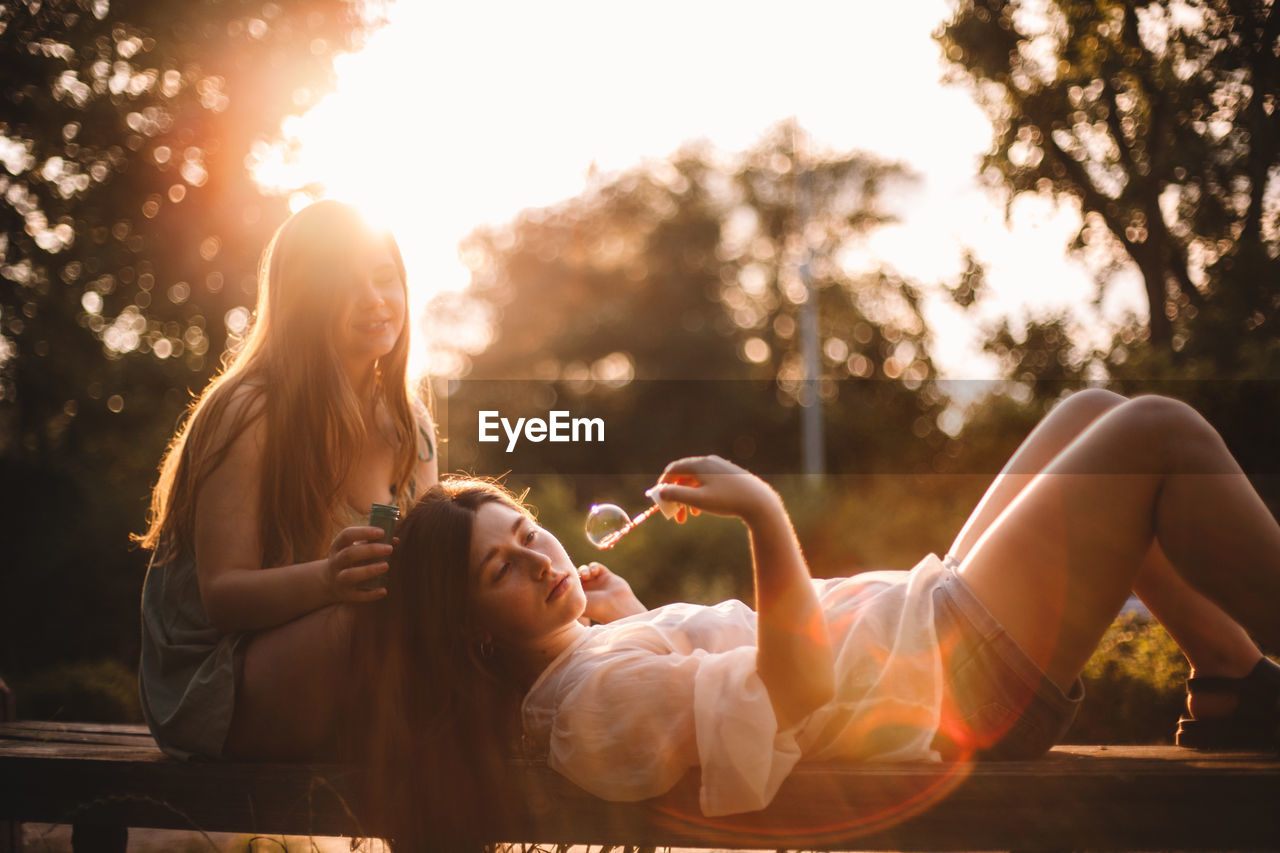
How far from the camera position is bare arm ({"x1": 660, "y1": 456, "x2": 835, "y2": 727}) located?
1.63 metres

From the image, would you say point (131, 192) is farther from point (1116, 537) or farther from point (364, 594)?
point (1116, 537)

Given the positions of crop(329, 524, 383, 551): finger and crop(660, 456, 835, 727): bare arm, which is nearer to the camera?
crop(660, 456, 835, 727): bare arm

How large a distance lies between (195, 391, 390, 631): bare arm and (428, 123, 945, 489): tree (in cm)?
2173

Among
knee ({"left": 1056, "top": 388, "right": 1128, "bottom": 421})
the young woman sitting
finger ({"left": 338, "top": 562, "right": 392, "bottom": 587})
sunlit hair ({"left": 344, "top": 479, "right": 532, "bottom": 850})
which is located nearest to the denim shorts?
the young woman sitting

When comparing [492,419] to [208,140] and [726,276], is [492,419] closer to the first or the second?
[208,140]

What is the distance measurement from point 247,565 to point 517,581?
60 cm

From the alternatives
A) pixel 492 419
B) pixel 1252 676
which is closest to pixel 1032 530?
pixel 1252 676

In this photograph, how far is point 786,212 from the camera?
30.2 metres

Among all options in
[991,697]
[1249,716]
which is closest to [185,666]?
[991,697]

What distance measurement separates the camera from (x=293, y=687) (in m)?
2.13

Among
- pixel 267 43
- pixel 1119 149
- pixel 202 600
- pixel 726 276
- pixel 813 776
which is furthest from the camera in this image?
pixel 726 276

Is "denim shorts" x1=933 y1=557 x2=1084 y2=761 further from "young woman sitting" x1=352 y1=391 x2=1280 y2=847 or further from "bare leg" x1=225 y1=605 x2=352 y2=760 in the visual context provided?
"bare leg" x1=225 y1=605 x2=352 y2=760

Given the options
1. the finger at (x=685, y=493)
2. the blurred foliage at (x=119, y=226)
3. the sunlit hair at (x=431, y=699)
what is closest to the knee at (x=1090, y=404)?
the finger at (x=685, y=493)

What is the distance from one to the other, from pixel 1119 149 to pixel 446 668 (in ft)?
31.7
